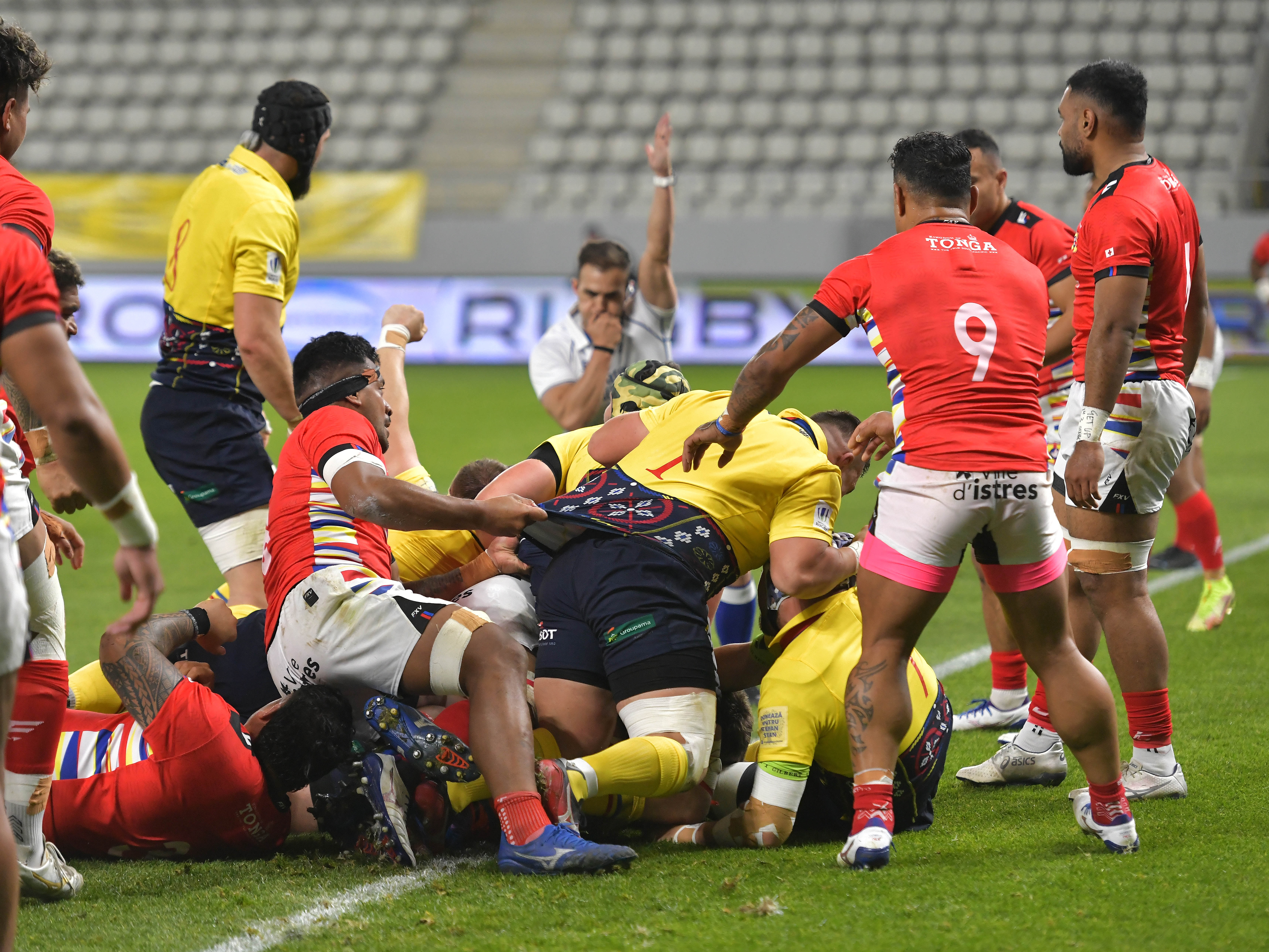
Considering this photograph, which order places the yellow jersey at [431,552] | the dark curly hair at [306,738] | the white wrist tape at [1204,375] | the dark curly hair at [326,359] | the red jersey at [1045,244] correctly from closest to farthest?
the dark curly hair at [306,738] < the dark curly hair at [326,359] < the yellow jersey at [431,552] < the red jersey at [1045,244] < the white wrist tape at [1204,375]

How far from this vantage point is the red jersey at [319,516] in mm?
4008

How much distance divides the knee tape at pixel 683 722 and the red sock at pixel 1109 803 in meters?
1.07

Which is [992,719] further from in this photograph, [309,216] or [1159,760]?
[309,216]

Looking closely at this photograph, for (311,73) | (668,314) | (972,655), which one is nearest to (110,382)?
(311,73)

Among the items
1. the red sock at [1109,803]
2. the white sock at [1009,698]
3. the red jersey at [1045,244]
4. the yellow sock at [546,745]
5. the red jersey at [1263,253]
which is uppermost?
Result: the red jersey at [1263,253]

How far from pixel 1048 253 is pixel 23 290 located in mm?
4183

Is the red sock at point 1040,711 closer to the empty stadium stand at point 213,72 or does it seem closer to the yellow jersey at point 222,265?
the yellow jersey at point 222,265

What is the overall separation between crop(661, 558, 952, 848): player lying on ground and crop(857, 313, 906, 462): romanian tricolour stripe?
546mm

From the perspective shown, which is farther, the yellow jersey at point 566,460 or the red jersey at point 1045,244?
the red jersey at point 1045,244

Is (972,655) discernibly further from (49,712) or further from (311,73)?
(311,73)

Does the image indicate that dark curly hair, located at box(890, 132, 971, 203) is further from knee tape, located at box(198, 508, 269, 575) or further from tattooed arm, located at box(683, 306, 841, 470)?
knee tape, located at box(198, 508, 269, 575)

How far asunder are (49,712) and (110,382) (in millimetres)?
14807

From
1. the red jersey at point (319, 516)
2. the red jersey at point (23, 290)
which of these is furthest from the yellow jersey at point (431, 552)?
the red jersey at point (23, 290)

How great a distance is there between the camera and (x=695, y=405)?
4.56m
